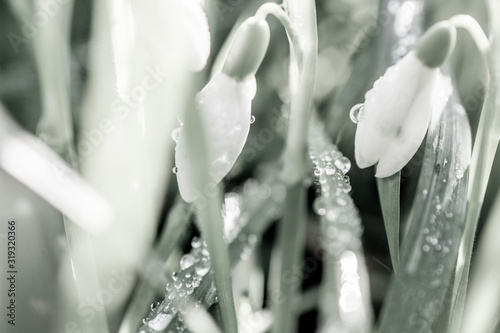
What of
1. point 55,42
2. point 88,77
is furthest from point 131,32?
point 88,77

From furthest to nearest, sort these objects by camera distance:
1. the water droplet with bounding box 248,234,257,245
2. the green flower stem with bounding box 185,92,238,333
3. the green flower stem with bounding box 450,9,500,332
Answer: the water droplet with bounding box 248,234,257,245
the green flower stem with bounding box 450,9,500,332
the green flower stem with bounding box 185,92,238,333

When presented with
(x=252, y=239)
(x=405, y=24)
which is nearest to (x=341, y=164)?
(x=252, y=239)

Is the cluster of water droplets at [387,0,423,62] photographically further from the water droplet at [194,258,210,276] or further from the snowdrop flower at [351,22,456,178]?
the water droplet at [194,258,210,276]

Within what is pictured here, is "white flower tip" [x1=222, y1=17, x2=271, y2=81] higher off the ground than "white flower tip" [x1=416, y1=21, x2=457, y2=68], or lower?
higher

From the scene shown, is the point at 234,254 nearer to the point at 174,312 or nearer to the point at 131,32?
the point at 174,312

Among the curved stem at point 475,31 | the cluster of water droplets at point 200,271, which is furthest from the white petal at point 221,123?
the curved stem at point 475,31

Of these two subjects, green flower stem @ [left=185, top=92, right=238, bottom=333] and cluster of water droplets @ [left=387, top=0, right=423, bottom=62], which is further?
cluster of water droplets @ [left=387, top=0, right=423, bottom=62]

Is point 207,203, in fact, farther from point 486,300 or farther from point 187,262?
point 486,300

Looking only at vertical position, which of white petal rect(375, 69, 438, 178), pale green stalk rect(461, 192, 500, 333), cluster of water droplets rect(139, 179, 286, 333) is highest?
white petal rect(375, 69, 438, 178)

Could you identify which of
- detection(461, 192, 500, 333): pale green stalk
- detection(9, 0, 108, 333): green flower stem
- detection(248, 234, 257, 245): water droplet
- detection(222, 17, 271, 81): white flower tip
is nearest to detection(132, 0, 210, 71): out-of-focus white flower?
detection(222, 17, 271, 81): white flower tip
